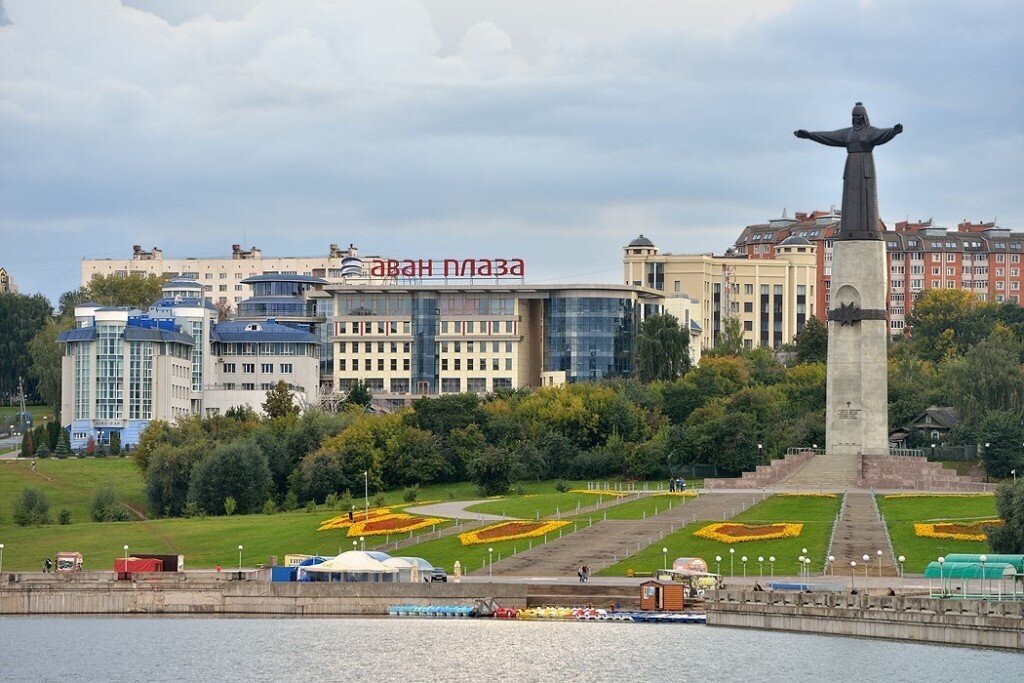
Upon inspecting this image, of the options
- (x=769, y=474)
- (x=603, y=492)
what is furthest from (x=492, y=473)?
(x=769, y=474)

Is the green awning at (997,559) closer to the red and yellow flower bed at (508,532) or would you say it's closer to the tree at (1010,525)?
the tree at (1010,525)

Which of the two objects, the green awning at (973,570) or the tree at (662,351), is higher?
the tree at (662,351)

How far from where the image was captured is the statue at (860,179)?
11200cm

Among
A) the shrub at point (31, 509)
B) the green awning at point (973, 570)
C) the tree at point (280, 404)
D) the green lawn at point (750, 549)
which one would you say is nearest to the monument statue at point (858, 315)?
the green lawn at point (750, 549)

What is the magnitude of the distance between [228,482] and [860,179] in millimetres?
38550

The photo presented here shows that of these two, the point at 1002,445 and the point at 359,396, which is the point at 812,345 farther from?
the point at 1002,445

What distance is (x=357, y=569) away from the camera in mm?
83062

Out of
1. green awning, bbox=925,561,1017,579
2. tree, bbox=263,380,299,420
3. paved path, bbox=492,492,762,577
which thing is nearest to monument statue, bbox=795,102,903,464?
paved path, bbox=492,492,762,577

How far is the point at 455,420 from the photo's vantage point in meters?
132

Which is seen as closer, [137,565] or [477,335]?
[137,565]

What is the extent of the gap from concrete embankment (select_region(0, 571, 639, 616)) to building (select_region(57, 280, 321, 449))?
7257 centimetres

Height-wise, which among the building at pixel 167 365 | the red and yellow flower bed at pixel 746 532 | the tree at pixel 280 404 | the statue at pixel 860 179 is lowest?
the red and yellow flower bed at pixel 746 532

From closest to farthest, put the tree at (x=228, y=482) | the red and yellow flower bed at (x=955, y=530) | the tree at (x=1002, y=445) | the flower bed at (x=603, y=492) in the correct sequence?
the red and yellow flower bed at (x=955, y=530) < the flower bed at (x=603, y=492) < the tree at (x=1002, y=445) < the tree at (x=228, y=482)

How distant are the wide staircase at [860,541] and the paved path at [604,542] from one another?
17.8 feet
